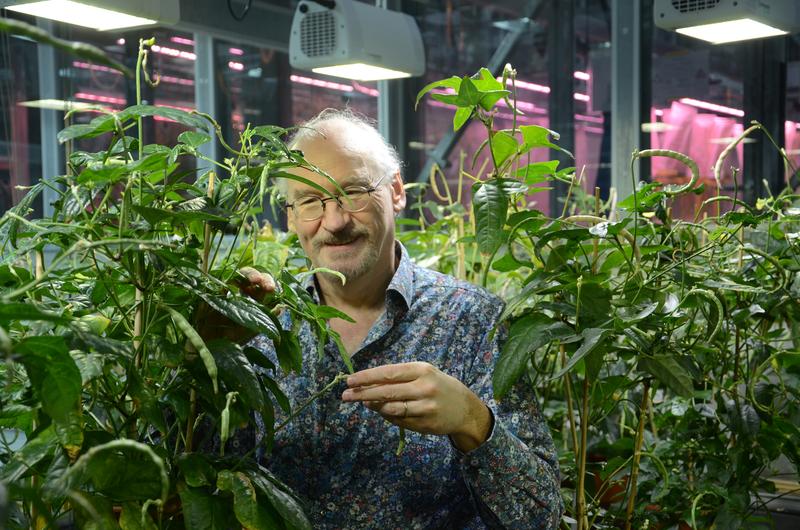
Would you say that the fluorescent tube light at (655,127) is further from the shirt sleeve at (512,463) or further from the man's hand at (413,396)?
the man's hand at (413,396)

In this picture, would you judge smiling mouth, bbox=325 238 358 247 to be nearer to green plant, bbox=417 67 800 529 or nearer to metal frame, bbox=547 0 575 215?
green plant, bbox=417 67 800 529

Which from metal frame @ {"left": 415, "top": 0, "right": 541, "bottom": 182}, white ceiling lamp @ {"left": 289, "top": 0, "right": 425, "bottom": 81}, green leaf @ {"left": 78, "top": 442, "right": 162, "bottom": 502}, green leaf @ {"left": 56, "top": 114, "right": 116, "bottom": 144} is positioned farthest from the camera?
metal frame @ {"left": 415, "top": 0, "right": 541, "bottom": 182}

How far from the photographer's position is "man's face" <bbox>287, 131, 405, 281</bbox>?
5.56 feet

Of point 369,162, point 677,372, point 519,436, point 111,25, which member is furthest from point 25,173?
point 677,372

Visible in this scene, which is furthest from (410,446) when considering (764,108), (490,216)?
(764,108)

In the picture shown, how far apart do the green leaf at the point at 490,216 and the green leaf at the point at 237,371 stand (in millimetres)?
527

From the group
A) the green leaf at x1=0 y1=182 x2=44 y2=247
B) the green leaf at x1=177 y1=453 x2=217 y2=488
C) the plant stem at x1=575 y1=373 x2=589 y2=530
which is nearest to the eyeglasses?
the plant stem at x1=575 y1=373 x2=589 y2=530

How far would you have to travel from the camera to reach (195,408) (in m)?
1.01

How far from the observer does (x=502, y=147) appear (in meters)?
1.44

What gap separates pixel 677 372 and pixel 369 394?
461mm

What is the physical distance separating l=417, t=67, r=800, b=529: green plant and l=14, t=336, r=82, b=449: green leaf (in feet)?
2.22

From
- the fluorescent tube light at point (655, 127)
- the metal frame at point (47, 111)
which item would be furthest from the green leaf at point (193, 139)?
the fluorescent tube light at point (655, 127)

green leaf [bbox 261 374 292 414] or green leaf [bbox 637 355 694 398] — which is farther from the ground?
green leaf [bbox 261 374 292 414]

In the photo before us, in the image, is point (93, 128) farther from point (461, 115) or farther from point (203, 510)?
point (461, 115)
